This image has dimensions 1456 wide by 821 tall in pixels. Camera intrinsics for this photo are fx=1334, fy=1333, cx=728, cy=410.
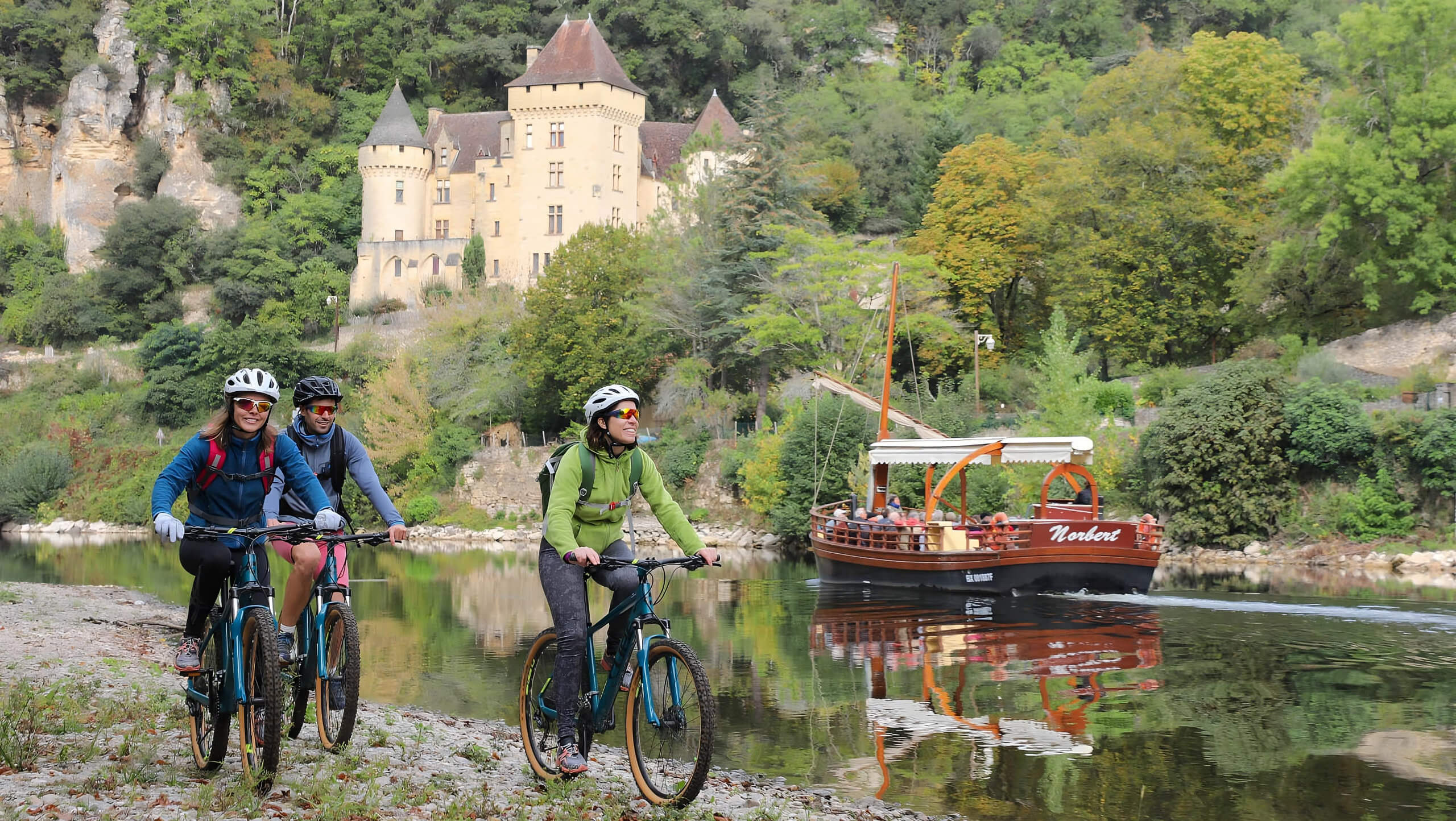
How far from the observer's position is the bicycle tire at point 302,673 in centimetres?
852

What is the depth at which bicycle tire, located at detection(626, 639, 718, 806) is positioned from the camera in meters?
7.59

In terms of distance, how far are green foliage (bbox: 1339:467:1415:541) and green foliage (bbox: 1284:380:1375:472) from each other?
30.4 inches

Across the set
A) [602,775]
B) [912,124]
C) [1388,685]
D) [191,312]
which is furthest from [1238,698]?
[191,312]

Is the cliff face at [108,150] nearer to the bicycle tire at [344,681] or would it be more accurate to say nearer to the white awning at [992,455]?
the white awning at [992,455]

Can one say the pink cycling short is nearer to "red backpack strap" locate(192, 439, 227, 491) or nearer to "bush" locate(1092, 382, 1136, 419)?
"red backpack strap" locate(192, 439, 227, 491)

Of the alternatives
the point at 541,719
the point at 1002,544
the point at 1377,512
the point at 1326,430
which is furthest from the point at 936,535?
the point at 541,719

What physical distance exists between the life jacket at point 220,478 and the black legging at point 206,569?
171mm

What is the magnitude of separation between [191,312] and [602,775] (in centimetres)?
7736

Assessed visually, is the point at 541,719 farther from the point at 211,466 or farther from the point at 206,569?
Answer: the point at 211,466

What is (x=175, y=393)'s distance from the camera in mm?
64938

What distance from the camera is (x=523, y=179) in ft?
259

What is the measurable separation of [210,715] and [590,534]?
246cm

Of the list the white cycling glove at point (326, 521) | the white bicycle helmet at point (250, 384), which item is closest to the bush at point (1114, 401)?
the white cycling glove at point (326, 521)

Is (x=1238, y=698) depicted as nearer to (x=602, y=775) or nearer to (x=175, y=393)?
(x=602, y=775)
